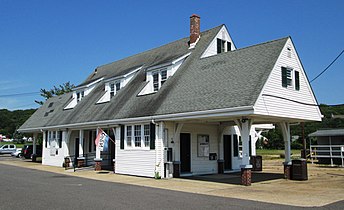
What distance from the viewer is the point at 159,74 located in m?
21.6

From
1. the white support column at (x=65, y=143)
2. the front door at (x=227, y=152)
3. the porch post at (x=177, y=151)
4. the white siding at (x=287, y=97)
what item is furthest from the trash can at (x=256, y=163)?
the white support column at (x=65, y=143)

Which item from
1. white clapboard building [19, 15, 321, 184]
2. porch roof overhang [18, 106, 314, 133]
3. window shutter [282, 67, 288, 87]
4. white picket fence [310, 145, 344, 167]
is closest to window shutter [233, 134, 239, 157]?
white clapboard building [19, 15, 321, 184]

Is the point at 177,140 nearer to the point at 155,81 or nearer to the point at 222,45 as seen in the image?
the point at 155,81

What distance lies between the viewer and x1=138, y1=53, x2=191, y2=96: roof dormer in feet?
68.8

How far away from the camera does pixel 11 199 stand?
10875mm

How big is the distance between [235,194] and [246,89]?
182 inches

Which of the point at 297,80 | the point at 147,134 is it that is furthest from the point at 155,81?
the point at 297,80

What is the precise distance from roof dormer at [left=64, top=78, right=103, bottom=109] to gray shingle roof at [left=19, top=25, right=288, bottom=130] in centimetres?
171

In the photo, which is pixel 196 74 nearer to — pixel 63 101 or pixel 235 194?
pixel 235 194

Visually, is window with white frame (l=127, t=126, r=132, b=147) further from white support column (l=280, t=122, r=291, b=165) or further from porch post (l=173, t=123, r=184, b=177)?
white support column (l=280, t=122, r=291, b=165)

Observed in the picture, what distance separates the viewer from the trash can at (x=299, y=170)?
56.1 ft

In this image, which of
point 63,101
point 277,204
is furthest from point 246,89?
point 63,101

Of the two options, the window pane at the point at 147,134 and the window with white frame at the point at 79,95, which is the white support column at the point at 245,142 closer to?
the window pane at the point at 147,134

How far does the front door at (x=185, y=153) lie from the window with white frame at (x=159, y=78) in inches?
144
